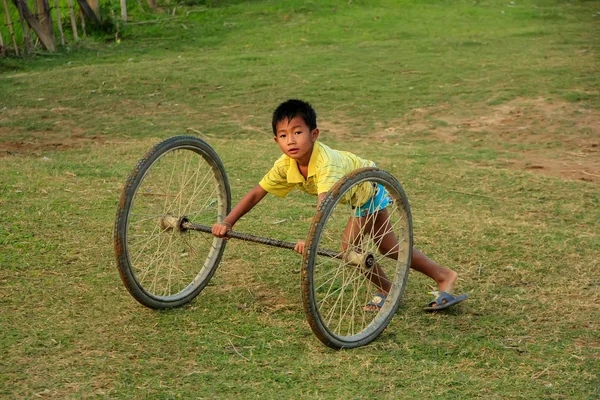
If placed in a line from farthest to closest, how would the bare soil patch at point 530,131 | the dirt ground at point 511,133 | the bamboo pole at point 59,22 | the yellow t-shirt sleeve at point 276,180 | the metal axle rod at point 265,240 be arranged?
the bamboo pole at point 59,22 < the dirt ground at point 511,133 < the bare soil patch at point 530,131 < the yellow t-shirt sleeve at point 276,180 < the metal axle rod at point 265,240

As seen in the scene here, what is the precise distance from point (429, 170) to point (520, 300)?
111 inches

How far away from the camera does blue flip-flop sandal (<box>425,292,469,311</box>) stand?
416cm

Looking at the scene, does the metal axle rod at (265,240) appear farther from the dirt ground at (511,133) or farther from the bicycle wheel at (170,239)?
the dirt ground at (511,133)

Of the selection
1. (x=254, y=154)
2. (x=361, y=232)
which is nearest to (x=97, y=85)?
(x=254, y=154)

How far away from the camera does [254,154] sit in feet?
25.0

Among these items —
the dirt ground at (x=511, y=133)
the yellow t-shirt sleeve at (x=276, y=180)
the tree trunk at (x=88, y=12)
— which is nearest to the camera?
the yellow t-shirt sleeve at (x=276, y=180)

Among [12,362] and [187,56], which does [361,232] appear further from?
[187,56]

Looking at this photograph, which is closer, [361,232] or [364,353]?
[364,353]

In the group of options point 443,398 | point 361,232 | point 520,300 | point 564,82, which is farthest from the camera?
point 564,82

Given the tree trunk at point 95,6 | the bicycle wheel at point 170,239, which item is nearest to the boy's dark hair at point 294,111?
the bicycle wheel at point 170,239

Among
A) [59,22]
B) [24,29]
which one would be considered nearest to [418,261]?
[24,29]

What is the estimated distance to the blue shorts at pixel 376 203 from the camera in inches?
160

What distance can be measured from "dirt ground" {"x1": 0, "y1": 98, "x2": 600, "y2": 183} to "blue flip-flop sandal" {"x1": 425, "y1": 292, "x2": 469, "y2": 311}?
3353 millimetres

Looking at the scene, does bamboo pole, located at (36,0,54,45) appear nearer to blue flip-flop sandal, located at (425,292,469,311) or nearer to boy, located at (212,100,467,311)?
boy, located at (212,100,467,311)
